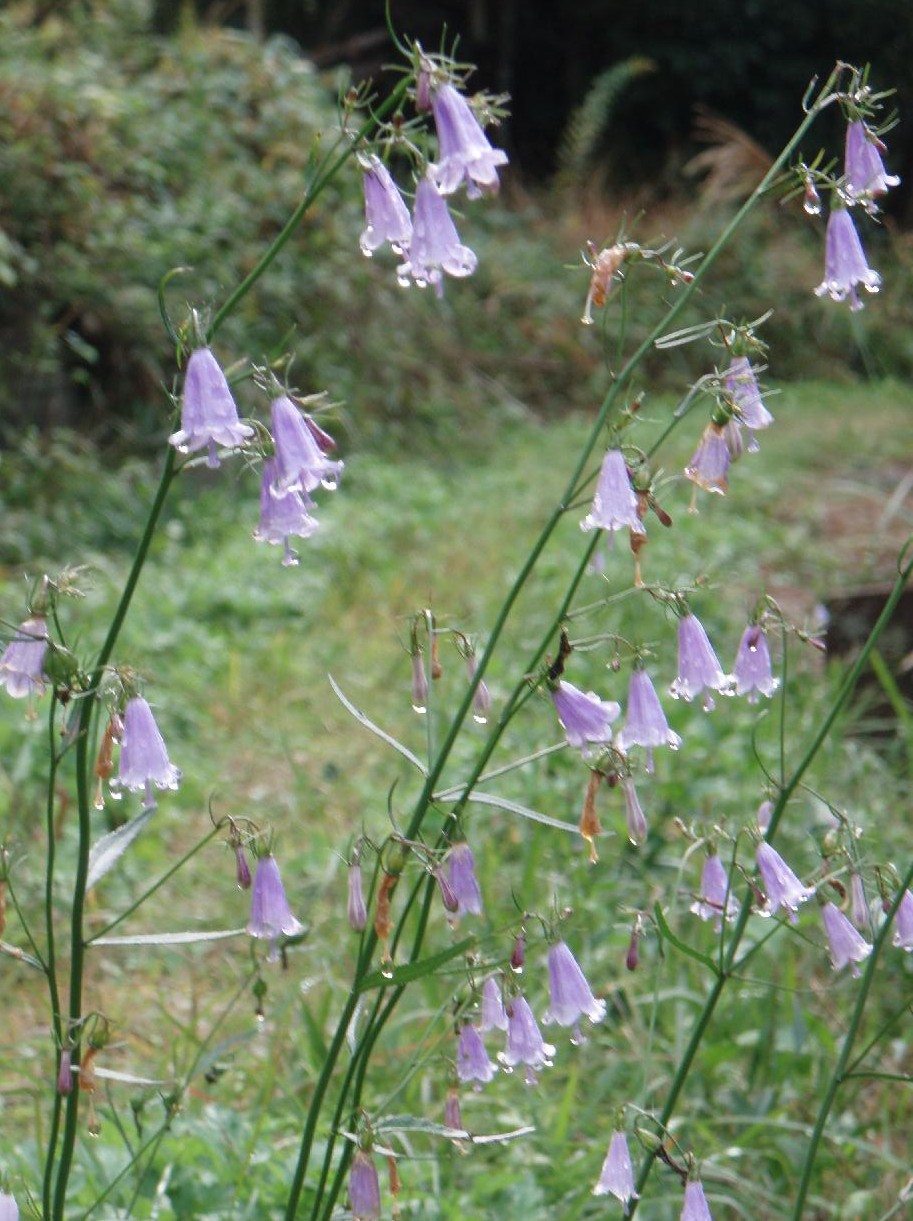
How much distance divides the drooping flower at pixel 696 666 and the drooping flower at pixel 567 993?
0.26 m

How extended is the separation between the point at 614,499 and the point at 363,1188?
2.01 feet

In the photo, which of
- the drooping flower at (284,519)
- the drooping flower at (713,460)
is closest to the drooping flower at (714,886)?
the drooping flower at (713,460)

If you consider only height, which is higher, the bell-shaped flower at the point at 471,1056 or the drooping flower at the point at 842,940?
the drooping flower at the point at 842,940

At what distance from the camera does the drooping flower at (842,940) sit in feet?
4.64

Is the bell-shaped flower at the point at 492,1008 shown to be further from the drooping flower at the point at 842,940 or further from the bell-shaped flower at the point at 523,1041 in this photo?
the drooping flower at the point at 842,940

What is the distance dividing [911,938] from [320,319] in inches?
240

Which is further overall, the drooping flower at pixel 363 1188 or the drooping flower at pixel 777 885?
the drooping flower at pixel 777 885

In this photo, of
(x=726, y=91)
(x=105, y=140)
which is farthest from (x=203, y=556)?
(x=726, y=91)

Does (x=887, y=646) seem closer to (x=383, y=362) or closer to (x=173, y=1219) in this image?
(x=173, y=1219)

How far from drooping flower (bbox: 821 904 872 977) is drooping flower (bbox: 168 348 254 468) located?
74 centimetres

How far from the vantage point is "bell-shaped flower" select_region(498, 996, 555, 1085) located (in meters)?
1.31

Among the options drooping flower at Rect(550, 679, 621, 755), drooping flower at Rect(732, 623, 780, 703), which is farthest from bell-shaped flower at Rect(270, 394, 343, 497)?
drooping flower at Rect(732, 623, 780, 703)

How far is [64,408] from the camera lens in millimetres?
6062

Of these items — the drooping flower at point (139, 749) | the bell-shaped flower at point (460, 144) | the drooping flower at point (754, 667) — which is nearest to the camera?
the bell-shaped flower at point (460, 144)
